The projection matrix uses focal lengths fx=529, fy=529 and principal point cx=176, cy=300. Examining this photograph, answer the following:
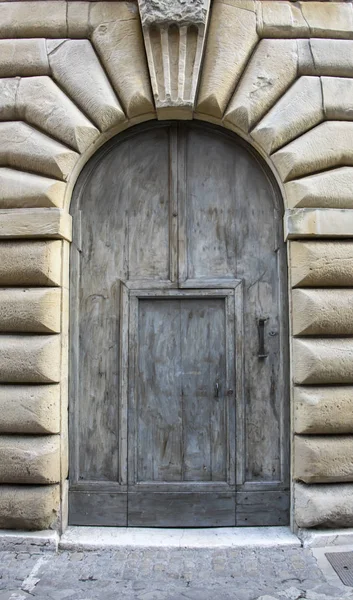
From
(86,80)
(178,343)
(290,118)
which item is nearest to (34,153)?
(86,80)

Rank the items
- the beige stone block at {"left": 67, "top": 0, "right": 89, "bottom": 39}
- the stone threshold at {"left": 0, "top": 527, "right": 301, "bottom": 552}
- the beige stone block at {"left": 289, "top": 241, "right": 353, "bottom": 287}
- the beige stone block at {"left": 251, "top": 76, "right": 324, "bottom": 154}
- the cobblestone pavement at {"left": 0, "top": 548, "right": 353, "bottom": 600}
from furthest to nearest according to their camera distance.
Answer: the beige stone block at {"left": 67, "top": 0, "right": 89, "bottom": 39} < the beige stone block at {"left": 251, "top": 76, "right": 324, "bottom": 154} < the beige stone block at {"left": 289, "top": 241, "right": 353, "bottom": 287} < the stone threshold at {"left": 0, "top": 527, "right": 301, "bottom": 552} < the cobblestone pavement at {"left": 0, "top": 548, "right": 353, "bottom": 600}

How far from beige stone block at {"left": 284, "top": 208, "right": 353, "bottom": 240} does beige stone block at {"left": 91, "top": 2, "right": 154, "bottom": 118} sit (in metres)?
1.42

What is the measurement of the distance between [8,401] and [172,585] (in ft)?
5.40

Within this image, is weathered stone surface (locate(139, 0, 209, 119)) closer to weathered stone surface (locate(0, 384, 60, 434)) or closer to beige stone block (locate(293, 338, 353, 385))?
beige stone block (locate(293, 338, 353, 385))

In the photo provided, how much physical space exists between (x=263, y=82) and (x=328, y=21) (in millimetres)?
745

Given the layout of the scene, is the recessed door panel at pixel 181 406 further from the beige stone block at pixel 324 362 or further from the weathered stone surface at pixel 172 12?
the weathered stone surface at pixel 172 12

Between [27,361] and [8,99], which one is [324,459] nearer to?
[27,361]

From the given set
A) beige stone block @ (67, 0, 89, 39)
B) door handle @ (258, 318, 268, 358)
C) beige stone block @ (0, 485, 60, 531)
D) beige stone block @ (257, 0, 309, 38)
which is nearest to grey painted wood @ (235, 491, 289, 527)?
door handle @ (258, 318, 268, 358)

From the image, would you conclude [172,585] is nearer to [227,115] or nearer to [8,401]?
[8,401]

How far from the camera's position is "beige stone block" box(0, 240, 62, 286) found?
3.83 metres

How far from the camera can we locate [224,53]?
4020mm

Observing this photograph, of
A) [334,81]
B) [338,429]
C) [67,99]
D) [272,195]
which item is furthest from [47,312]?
[334,81]

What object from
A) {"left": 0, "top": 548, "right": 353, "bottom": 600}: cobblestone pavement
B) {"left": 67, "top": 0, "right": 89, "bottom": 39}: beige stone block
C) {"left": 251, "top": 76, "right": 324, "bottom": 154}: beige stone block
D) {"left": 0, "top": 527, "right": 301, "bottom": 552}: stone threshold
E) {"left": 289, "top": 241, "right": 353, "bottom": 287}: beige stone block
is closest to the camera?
{"left": 0, "top": 548, "right": 353, "bottom": 600}: cobblestone pavement

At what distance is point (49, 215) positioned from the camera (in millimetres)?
3861
